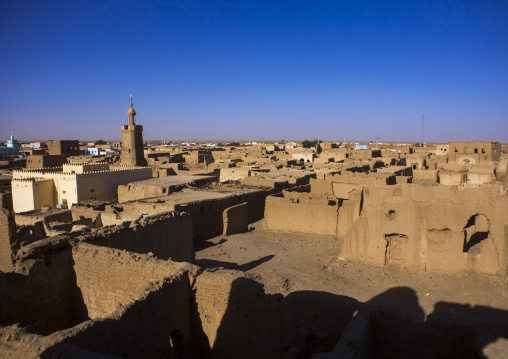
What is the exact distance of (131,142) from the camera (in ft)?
107

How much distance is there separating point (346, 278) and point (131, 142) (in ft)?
85.8

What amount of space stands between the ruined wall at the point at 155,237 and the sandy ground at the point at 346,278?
1.72m

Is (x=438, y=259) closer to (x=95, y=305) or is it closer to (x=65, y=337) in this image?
(x=95, y=305)

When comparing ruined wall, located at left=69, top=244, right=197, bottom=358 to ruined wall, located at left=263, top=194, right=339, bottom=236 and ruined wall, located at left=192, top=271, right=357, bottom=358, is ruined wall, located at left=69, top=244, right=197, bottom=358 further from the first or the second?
ruined wall, located at left=263, top=194, right=339, bottom=236

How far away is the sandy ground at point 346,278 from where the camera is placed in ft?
31.2

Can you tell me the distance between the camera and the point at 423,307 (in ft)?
30.8

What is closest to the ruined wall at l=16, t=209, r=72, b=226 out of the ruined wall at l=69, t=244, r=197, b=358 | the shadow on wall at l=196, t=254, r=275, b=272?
the shadow on wall at l=196, t=254, r=275, b=272

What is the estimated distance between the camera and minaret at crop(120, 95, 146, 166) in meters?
32.4

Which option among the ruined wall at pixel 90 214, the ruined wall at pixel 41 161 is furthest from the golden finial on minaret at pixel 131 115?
the ruined wall at pixel 90 214

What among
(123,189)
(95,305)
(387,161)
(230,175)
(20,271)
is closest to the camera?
(20,271)

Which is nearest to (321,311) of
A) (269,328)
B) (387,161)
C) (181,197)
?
(269,328)

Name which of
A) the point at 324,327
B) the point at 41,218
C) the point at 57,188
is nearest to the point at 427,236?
the point at 324,327

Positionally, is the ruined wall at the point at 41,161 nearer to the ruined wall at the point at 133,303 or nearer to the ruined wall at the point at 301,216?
the ruined wall at the point at 301,216

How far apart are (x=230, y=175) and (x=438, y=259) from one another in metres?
18.0
